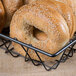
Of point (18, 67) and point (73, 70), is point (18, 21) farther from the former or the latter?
point (73, 70)

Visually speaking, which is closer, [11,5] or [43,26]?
[43,26]

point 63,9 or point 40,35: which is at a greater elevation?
point 63,9

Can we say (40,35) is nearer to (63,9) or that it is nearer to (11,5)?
(63,9)

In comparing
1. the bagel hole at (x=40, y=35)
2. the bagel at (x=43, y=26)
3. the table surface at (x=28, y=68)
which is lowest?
the table surface at (x=28, y=68)

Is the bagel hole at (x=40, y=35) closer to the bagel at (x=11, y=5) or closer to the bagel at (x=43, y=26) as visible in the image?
the bagel at (x=43, y=26)

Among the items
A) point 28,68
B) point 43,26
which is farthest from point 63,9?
point 28,68

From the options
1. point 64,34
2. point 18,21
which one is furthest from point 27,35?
point 64,34

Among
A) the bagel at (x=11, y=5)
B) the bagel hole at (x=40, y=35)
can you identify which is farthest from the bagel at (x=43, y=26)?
the bagel at (x=11, y=5)

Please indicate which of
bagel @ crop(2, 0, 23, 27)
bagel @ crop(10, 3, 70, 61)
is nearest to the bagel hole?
bagel @ crop(10, 3, 70, 61)
